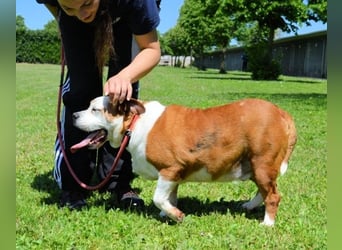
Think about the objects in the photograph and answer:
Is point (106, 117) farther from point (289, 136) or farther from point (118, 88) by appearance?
point (289, 136)

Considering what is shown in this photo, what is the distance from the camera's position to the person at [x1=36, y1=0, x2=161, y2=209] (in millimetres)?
3268

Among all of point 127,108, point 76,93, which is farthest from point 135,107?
point 76,93

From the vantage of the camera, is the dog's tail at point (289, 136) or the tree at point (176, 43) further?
the tree at point (176, 43)

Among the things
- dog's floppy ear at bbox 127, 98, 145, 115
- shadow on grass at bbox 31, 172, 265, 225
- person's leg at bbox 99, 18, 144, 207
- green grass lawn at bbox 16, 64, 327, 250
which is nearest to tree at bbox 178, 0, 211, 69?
green grass lawn at bbox 16, 64, 327, 250

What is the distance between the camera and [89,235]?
3.18 meters

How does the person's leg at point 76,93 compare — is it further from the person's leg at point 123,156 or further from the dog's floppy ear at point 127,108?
the dog's floppy ear at point 127,108

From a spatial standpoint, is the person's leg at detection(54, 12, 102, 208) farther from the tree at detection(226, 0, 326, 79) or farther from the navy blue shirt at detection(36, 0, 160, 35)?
the tree at detection(226, 0, 326, 79)

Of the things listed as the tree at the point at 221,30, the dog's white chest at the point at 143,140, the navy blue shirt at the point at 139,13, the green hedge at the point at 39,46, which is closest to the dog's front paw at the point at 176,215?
the dog's white chest at the point at 143,140

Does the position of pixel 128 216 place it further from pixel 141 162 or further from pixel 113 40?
pixel 113 40

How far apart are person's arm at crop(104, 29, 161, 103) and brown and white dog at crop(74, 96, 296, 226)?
18 cm

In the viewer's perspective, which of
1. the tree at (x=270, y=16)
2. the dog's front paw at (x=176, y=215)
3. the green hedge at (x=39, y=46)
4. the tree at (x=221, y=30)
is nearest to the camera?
the dog's front paw at (x=176, y=215)

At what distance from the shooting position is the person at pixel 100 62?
10.7 feet
